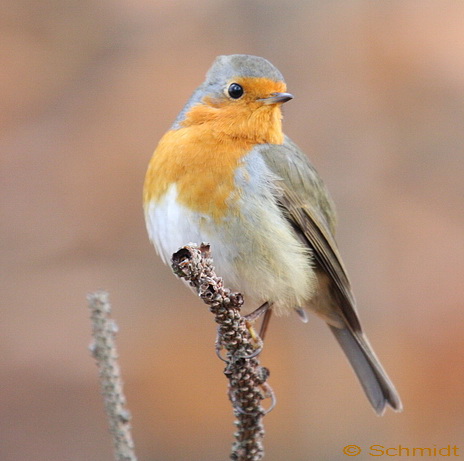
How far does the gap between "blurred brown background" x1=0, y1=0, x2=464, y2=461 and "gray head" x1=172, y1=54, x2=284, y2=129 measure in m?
0.45

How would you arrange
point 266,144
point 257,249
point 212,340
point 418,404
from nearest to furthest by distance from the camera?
point 257,249
point 266,144
point 418,404
point 212,340

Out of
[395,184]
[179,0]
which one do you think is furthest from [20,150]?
[395,184]

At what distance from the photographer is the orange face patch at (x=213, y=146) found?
2.82 m

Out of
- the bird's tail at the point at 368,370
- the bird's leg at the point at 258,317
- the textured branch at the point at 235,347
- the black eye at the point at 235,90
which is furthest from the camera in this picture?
the bird's tail at the point at 368,370

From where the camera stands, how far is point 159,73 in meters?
3.71

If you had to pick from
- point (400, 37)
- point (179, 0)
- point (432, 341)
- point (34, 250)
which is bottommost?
point (432, 341)

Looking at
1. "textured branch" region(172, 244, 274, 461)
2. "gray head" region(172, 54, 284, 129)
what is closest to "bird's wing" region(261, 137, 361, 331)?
"gray head" region(172, 54, 284, 129)

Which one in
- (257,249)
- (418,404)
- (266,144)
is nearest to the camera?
(257,249)

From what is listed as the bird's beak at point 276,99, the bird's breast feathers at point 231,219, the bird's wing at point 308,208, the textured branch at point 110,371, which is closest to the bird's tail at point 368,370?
the bird's wing at point 308,208

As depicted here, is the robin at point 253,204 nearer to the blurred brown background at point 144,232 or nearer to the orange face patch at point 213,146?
the orange face patch at point 213,146

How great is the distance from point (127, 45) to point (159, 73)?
0.19 meters

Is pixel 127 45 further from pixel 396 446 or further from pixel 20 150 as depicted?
pixel 396 446

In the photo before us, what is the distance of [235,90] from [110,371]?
4.87 feet

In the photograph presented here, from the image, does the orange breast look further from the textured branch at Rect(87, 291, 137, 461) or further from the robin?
the textured branch at Rect(87, 291, 137, 461)
